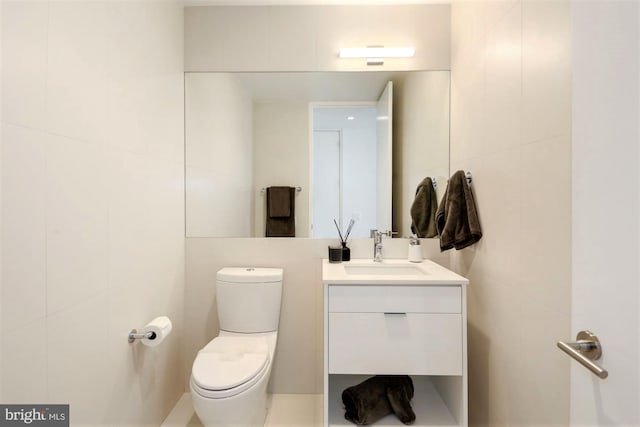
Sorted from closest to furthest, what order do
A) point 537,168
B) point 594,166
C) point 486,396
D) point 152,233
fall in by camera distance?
1. point 594,166
2. point 537,168
3. point 486,396
4. point 152,233

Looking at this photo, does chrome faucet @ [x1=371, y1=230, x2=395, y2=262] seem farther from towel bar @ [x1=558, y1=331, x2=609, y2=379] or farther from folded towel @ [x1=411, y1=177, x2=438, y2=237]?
towel bar @ [x1=558, y1=331, x2=609, y2=379]

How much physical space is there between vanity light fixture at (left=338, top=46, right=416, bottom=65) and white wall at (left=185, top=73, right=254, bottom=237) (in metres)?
0.66

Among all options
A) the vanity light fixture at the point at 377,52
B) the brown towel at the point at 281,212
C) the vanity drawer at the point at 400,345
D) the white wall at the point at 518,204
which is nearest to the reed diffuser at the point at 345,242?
the brown towel at the point at 281,212

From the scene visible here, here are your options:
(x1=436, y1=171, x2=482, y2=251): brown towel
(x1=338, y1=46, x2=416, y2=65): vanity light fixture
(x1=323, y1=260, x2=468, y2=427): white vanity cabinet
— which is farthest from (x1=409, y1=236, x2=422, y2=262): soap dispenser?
(x1=338, y1=46, x2=416, y2=65): vanity light fixture

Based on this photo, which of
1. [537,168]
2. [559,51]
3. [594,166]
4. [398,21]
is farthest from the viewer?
[398,21]

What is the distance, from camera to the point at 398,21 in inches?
71.7

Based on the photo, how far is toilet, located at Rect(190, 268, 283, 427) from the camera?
1.24 m

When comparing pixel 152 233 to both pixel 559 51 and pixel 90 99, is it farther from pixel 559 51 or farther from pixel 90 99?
pixel 559 51

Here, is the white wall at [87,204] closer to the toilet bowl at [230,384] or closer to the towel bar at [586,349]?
the toilet bowl at [230,384]

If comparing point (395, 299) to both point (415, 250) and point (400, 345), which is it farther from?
point (415, 250)

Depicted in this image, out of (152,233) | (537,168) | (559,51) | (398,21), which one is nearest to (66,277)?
(152,233)

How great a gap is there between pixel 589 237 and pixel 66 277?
1.40m

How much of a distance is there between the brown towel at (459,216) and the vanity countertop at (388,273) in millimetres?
167

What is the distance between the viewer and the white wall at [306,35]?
1.82 meters
